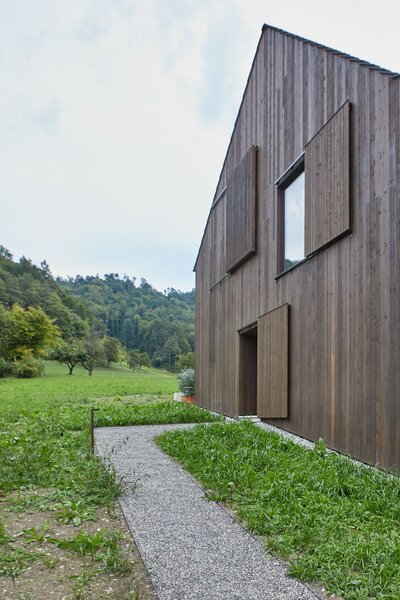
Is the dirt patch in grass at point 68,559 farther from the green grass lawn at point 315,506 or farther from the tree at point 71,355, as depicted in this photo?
the tree at point 71,355

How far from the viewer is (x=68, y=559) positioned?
2.88m

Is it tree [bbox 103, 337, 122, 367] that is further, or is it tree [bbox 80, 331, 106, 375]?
tree [bbox 103, 337, 122, 367]

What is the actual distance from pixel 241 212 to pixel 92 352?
3077cm

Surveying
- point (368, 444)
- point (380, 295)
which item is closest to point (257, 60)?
point (380, 295)

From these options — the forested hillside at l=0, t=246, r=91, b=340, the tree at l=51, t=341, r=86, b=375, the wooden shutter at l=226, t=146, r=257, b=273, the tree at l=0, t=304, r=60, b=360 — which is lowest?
the tree at l=51, t=341, r=86, b=375

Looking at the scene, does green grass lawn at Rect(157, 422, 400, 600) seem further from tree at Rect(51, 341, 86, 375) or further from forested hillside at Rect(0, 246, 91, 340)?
forested hillside at Rect(0, 246, 91, 340)

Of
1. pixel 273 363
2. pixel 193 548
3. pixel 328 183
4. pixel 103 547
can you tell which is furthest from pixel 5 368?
pixel 193 548

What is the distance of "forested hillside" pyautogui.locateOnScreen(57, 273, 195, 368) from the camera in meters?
56.6

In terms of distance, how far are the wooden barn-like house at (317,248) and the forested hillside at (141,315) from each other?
4613cm

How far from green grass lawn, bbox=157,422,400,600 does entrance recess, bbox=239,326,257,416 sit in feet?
11.8

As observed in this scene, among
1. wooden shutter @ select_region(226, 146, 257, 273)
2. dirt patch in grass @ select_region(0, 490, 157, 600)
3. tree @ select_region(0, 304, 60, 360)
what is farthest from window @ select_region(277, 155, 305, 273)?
tree @ select_region(0, 304, 60, 360)

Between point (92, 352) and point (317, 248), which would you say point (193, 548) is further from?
point (92, 352)

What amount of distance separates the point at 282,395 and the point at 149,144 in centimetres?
1775

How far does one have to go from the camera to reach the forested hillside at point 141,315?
56.6 meters
